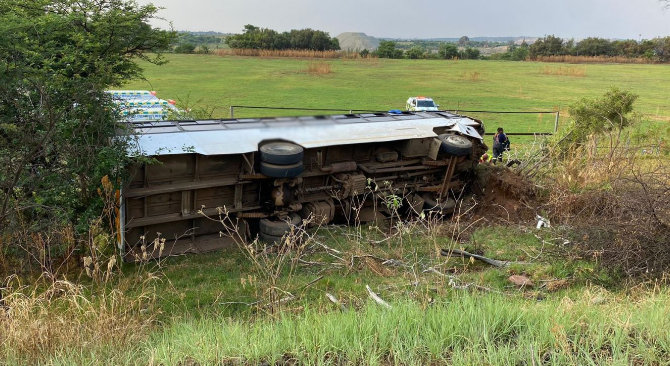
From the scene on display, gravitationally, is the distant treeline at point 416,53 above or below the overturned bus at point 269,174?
above

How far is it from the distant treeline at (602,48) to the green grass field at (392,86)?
854 inches

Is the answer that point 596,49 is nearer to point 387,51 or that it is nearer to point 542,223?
point 387,51

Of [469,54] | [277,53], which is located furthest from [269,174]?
[469,54]

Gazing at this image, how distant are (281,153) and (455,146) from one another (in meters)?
4.06

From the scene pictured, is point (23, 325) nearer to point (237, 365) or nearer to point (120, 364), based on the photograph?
point (120, 364)

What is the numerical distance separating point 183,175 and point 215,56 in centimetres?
6222

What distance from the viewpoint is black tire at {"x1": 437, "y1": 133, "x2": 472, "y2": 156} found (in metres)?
10.8

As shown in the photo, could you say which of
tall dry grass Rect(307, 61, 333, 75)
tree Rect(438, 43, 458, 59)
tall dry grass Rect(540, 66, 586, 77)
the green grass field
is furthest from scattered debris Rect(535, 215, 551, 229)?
tree Rect(438, 43, 458, 59)

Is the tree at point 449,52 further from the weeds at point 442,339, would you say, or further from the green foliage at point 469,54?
the weeds at point 442,339

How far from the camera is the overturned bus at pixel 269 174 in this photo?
8.38 m

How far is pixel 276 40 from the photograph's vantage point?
6988 centimetres

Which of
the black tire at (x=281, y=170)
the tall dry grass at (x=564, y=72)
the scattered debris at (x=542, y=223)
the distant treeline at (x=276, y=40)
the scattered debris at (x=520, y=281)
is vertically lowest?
the scattered debris at (x=520, y=281)

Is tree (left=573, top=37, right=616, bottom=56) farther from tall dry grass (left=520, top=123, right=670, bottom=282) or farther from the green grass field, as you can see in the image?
tall dry grass (left=520, top=123, right=670, bottom=282)

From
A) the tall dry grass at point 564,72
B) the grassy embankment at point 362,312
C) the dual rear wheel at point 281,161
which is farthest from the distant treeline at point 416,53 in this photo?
the grassy embankment at point 362,312
